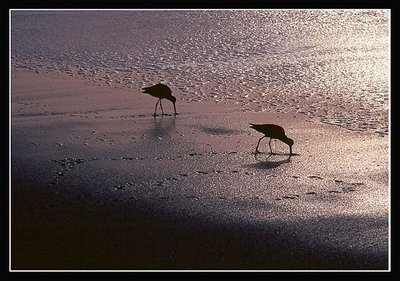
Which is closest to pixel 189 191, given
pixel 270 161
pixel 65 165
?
pixel 270 161

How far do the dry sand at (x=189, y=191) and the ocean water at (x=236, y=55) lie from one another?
27.7 inches

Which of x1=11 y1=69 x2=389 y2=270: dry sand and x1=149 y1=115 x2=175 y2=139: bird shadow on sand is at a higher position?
x1=149 y1=115 x2=175 y2=139: bird shadow on sand

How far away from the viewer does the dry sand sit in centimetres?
480

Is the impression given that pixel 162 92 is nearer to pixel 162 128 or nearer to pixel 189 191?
pixel 162 128

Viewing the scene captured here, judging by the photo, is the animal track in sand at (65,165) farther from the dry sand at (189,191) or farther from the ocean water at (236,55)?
the ocean water at (236,55)

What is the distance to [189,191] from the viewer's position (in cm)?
582

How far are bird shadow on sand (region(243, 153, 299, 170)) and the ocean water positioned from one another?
1106 mm

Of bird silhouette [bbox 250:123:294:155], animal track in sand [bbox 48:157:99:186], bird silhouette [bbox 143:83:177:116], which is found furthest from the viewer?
bird silhouette [bbox 143:83:177:116]

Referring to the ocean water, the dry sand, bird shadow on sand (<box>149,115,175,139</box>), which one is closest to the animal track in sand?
the dry sand

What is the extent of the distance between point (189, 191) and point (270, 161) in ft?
3.57

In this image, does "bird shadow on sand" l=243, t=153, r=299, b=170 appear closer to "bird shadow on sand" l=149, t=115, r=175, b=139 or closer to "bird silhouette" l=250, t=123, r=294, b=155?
"bird silhouette" l=250, t=123, r=294, b=155

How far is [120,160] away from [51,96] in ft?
8.17

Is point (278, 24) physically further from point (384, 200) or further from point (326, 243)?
point (326, 243)

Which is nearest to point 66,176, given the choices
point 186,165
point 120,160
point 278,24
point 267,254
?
point 120,160
